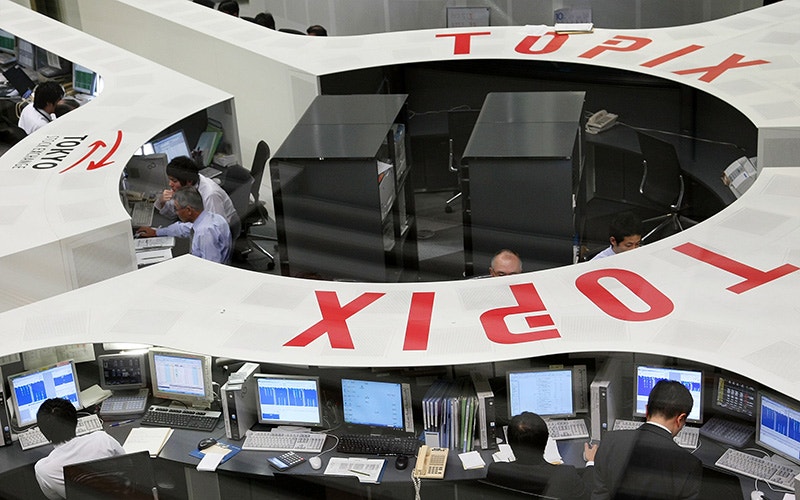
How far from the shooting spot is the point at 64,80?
980 centimetres

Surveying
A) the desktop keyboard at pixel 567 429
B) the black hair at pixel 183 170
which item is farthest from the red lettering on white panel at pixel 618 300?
the black hair at pixel 183 170

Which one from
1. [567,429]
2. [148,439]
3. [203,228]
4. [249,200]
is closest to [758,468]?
[567,429]

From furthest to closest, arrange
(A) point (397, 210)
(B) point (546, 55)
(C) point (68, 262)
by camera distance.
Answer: (B) point (546, 55) < (A) point (397, 210) < (C) point (68, 262)

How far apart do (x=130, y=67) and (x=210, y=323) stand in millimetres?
4482

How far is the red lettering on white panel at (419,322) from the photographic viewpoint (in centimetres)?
428

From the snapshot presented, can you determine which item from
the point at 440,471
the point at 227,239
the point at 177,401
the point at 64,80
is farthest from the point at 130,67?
the point at 440,471

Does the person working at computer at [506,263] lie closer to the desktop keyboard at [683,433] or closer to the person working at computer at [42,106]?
the desktop keyboard at [683,433]

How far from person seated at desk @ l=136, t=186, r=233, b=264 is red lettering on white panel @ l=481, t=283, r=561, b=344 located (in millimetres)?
2611

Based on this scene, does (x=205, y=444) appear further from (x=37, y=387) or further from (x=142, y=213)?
(x=142, y=213)

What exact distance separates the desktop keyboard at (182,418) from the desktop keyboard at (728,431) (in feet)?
8.20

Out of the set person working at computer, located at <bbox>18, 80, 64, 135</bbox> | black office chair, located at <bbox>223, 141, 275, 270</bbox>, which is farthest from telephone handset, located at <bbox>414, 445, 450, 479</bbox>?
person working at computer, located at <bbox>18, 80, 64, 135</bbox>

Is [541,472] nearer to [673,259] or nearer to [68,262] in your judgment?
[673,259]

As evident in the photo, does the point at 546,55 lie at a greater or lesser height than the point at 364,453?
greater

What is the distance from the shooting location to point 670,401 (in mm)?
4297
